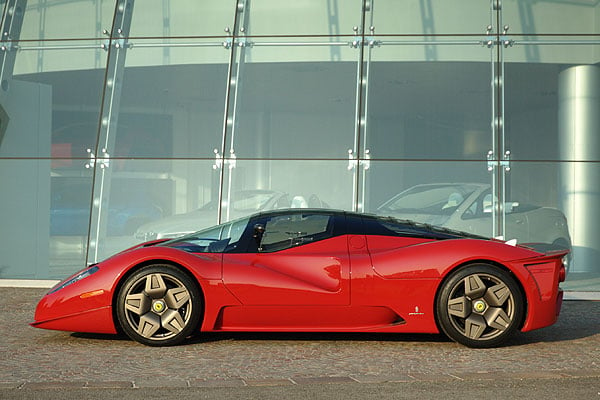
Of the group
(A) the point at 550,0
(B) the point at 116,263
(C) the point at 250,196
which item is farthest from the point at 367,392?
(A) the point at 550,0

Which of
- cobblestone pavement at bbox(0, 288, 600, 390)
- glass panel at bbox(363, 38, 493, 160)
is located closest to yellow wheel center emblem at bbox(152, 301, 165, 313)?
cobblestone pavement at bbox(0, 288, 600, 390)

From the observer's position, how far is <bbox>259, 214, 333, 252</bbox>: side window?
266 inches

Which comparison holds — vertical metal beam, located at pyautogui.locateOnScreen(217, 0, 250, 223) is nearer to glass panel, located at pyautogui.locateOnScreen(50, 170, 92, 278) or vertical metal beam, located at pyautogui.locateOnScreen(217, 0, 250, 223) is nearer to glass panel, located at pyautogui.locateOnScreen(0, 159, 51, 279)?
glass panel, located at pyautogui.locateOnScreen(50, 170, 92, 278)

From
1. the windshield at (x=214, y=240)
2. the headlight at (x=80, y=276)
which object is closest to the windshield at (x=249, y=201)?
the windshield at (x=214, y=240)

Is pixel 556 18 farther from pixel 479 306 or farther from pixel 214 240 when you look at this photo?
pixel 214 240

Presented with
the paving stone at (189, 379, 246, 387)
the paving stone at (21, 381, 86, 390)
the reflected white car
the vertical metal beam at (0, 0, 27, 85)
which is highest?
the vertical metal beam at (0, 0, 27, 85)

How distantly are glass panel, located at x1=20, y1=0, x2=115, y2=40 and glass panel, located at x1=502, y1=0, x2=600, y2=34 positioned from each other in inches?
223

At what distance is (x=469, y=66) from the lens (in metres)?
11.9

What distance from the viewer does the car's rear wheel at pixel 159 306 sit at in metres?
6.46

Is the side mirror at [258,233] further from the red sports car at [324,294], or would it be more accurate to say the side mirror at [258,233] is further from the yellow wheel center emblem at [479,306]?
the yellow wheel center emblem at [479,306]

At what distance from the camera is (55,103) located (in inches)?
480

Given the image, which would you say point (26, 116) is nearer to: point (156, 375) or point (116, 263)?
point (116, 263)

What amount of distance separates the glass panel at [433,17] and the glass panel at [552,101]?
2.08ft

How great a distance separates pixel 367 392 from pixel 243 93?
771 cm
